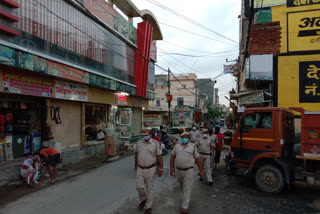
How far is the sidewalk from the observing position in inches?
251

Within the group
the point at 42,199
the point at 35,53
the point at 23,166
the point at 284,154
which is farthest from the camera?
the point at 35,53

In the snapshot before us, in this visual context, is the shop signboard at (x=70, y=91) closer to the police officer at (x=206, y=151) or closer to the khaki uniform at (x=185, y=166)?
the police officer at (x=206, y=151)

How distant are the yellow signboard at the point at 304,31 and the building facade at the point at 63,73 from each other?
9.60m

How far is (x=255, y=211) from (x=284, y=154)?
7.13 ft

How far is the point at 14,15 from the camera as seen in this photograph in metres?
7.82

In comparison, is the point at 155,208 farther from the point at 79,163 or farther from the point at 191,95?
the point at 191,95

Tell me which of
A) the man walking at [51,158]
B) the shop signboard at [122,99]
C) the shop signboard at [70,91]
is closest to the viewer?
the man walking at [51,158]

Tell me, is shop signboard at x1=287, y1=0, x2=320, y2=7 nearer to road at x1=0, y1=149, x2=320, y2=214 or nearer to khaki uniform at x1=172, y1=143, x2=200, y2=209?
road at x1=0, y1=149, x2=320, y2=214

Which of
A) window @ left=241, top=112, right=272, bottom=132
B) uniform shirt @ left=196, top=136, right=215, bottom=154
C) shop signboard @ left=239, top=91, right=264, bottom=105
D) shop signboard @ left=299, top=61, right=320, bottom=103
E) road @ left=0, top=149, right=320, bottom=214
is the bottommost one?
road @ left=0, top=149, right=320, bottom=214

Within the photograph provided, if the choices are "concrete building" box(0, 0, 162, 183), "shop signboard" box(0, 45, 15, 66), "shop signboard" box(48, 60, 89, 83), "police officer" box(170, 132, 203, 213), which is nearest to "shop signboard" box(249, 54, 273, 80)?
"police officer" box(170, 132, 203, 213)

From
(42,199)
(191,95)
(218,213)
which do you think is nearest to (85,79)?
(42,199)

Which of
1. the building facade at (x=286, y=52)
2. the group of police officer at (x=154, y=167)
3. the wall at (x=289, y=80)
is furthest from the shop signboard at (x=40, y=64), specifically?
the wall at (x=289, y=80)

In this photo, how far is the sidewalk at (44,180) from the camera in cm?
637

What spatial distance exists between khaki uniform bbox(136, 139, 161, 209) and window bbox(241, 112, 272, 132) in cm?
317
